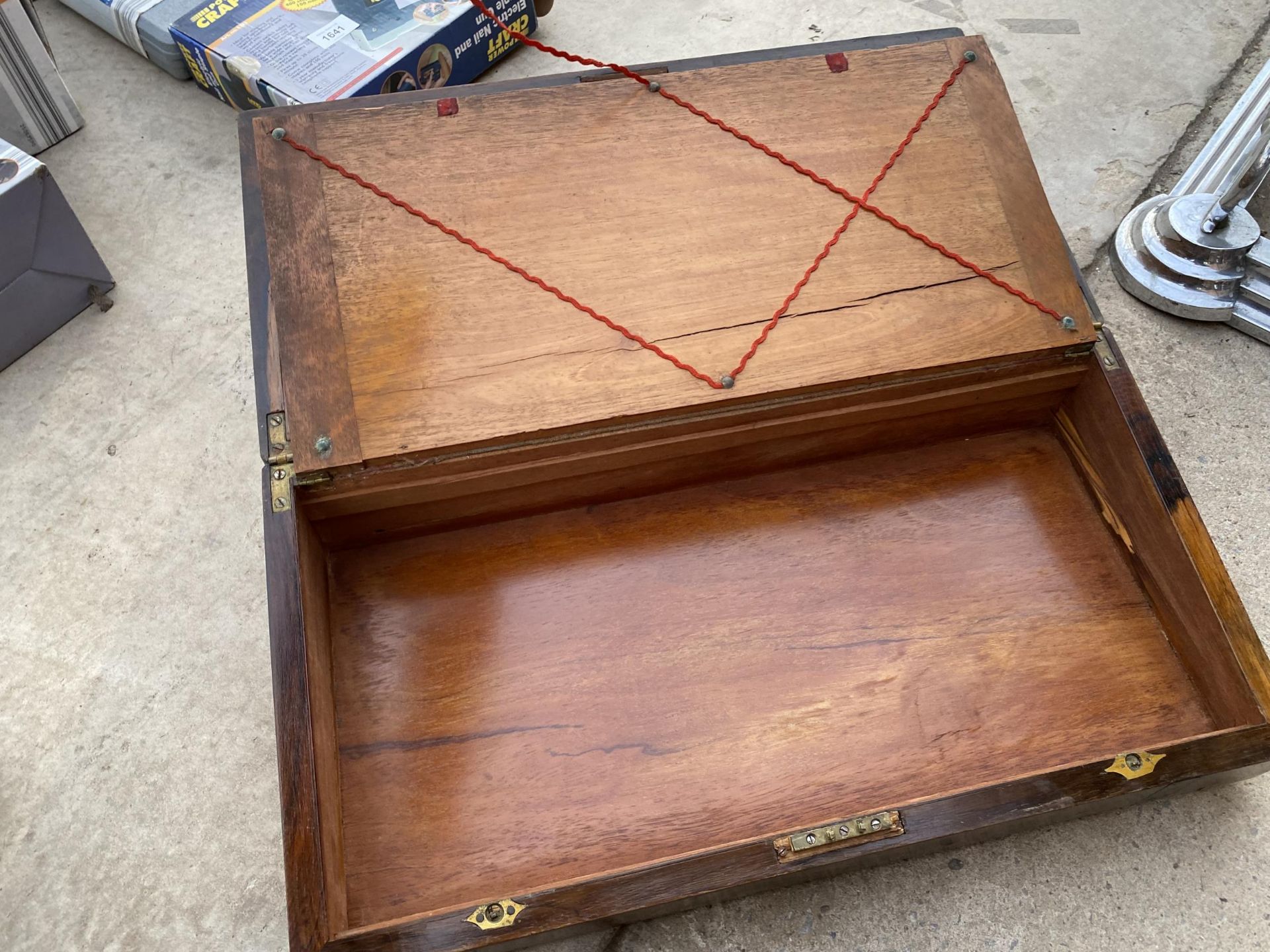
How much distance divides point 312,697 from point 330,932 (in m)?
0.23

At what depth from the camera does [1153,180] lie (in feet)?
6.34

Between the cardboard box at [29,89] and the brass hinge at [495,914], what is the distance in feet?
5.50

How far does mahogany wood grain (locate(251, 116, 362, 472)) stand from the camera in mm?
1131

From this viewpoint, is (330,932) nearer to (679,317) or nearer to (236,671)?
(236,671)

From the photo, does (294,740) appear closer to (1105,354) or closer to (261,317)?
(261,317)

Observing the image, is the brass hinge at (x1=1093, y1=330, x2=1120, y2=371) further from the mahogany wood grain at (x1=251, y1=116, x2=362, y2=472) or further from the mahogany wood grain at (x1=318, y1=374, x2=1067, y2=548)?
the mahogany wood grain at (x1=251, y1=116, x2=362, y2=472)

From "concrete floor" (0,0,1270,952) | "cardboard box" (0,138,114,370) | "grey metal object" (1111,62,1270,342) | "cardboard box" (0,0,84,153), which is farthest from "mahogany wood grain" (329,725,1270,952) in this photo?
"cardboard box" (0,0,84,153)

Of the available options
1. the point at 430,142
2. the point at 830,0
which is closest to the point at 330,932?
the point at 430,142

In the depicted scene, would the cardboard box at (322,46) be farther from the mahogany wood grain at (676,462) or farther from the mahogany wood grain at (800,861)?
the mahogany wood grain at (800,861)

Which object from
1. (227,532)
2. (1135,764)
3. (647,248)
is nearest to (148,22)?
(227,532)

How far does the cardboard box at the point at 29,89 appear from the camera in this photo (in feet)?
5.77

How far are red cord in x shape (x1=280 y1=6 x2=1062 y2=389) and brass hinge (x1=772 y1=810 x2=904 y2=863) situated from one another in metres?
0.50

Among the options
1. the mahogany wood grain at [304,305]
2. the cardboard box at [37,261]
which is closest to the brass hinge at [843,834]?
the mahogany wood grain at [304,305]

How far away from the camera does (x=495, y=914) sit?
92 centimetres
